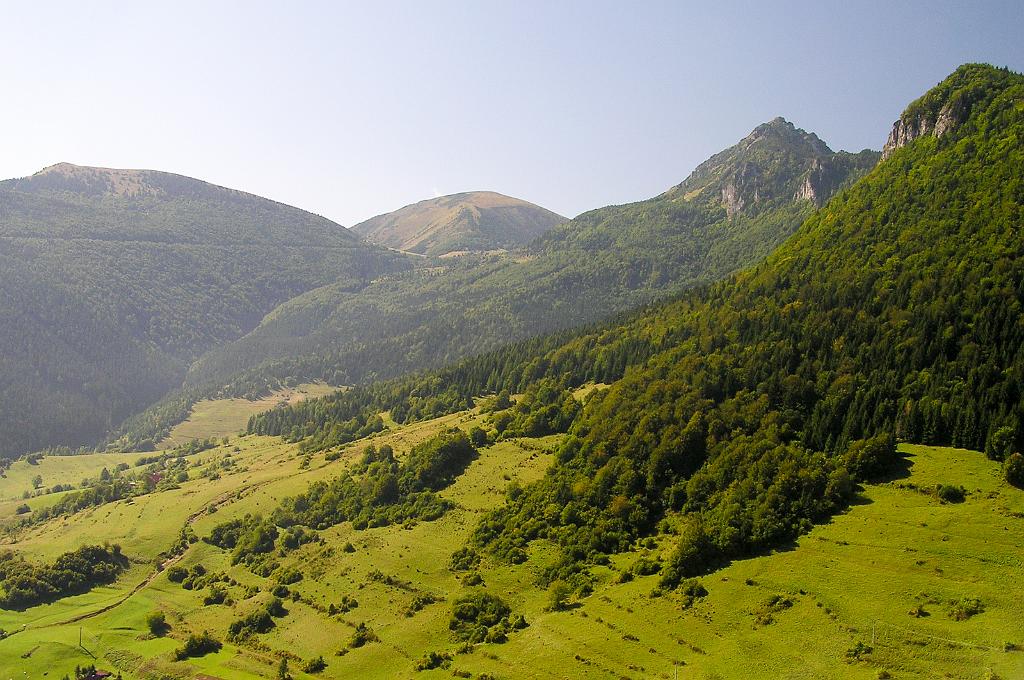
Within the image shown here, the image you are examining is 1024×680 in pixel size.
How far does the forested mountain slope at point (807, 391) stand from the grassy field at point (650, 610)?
584 cm

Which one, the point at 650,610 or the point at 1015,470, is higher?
the point at 1015,470

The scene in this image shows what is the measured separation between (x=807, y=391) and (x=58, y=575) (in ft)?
500

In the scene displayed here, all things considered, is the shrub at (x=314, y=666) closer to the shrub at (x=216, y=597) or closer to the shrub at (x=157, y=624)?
the shrub at (x=157, y=624)

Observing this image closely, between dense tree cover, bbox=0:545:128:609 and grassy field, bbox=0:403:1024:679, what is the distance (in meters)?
3.58

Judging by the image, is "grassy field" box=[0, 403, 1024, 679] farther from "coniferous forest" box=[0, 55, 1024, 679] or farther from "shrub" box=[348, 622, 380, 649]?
"shrub" box=[348, 622, 380, 649]

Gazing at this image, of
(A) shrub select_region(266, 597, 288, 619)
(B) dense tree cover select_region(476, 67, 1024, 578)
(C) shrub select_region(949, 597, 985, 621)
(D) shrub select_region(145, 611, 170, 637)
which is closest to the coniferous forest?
(C) shrub select_region(949, 597, 985, 621)

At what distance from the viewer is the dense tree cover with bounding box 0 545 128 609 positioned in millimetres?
133625

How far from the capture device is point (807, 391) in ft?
415

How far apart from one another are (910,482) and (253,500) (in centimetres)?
14774

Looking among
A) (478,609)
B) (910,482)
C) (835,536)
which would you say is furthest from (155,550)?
(910,482)

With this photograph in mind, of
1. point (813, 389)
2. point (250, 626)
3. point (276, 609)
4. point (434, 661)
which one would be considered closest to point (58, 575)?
point (250, 626)

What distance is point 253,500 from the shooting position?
579 ft

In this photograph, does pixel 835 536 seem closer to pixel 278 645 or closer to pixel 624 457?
pixel 624 457

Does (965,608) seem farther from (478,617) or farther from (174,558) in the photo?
(174,558)
